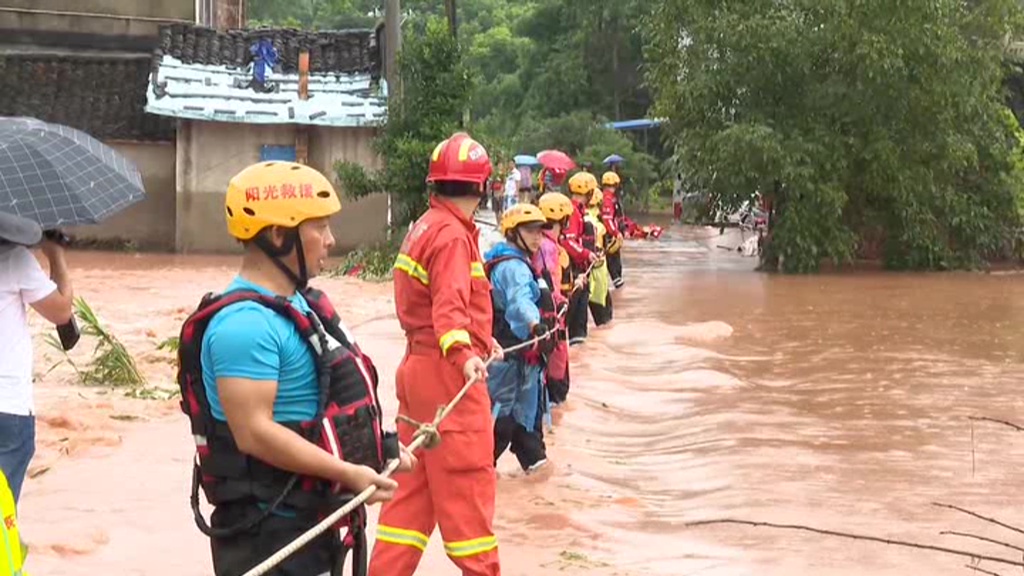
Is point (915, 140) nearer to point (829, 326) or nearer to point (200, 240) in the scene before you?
point (829, 326)

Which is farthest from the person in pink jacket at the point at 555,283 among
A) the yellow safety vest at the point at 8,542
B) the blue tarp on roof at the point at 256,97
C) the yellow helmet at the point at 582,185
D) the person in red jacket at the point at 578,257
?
the blue tarp on roof at the point at 256,97

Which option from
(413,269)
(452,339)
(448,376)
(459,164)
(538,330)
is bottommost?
(538,330)

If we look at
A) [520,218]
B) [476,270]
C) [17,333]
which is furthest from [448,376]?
[520,218]

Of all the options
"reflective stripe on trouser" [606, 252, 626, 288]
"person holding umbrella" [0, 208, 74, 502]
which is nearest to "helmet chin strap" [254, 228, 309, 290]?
"person holding umbrella" [0, 208, 74, 502]

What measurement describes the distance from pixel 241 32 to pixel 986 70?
12.7 meters

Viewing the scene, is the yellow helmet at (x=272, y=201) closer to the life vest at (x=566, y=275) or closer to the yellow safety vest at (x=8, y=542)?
the yellow safety vest at (x=8, y=542)

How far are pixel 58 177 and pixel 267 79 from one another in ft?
67.1

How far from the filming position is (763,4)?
2416cm

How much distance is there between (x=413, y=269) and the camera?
5809 mm

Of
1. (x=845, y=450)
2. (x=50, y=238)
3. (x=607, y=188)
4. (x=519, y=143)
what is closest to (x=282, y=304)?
(x=50, y=238)

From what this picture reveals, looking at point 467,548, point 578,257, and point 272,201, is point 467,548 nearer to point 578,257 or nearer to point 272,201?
point 272,201

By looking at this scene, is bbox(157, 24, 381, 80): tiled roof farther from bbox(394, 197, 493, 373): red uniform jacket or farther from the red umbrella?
bbox(394, 197, 493, 373): red uniform jacket

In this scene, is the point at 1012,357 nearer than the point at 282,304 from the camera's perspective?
No

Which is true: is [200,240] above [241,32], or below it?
below
